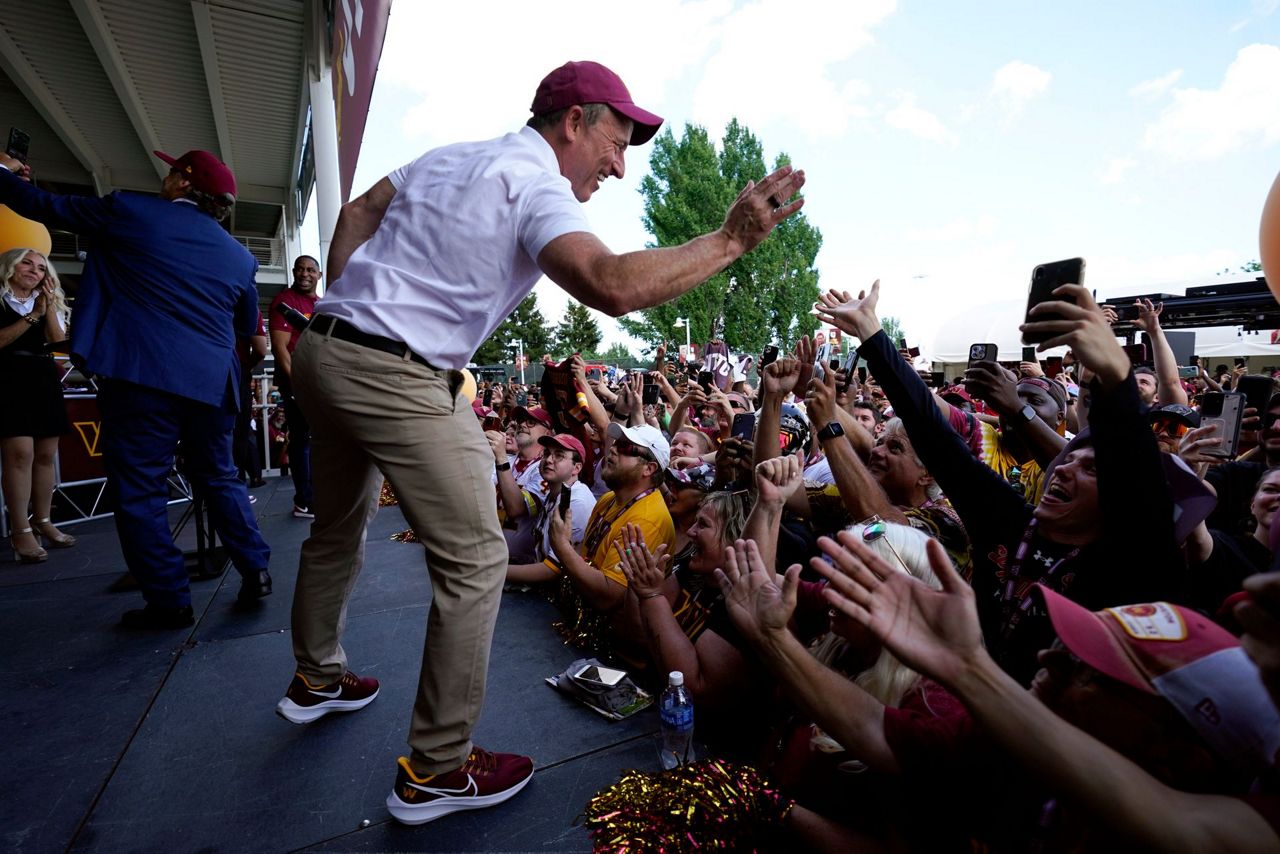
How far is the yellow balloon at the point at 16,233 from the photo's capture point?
4391 millimetres

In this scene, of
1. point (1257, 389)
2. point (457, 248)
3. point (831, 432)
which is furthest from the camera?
point (1257, 389)

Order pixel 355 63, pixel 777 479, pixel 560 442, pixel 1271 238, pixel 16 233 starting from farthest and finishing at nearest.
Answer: pixel 355 63
pixel 16 233
pixel 560 442
pixel 1271 238
pixel 777 479

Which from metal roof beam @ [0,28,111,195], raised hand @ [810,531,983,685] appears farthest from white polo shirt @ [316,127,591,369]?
metal roof beam @ [0,28,111,195]

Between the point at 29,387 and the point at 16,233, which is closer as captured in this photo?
the point at 29,387

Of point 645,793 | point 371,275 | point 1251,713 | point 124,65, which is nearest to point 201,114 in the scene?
point 124,65

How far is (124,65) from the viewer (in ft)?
31.6

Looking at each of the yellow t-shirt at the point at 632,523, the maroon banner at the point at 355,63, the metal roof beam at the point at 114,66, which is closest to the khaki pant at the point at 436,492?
the yellow t-shirt at the point at 632,523

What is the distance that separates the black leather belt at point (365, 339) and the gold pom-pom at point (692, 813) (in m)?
1.15

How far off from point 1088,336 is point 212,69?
1221 centimetres

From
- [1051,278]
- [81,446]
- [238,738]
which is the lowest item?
[238,738]

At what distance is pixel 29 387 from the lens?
3957mm

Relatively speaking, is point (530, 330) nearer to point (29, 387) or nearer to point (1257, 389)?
point (29, 387)

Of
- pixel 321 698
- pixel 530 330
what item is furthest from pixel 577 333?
pixel 321 698

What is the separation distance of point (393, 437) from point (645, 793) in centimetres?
105
